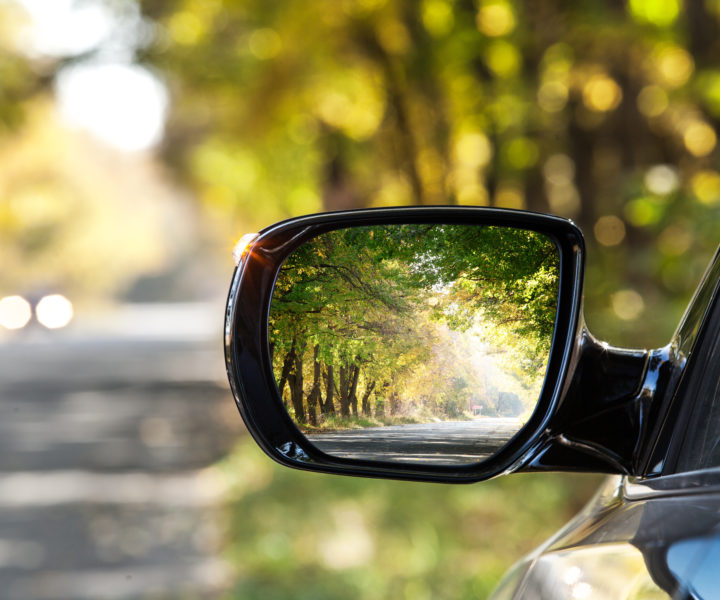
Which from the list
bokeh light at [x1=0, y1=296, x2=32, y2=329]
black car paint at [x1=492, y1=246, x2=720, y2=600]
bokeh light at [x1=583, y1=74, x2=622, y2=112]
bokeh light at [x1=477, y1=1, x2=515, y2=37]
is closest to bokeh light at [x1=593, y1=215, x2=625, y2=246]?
bokeh light at [x1=583, y1=74, x2=622, y2=112]

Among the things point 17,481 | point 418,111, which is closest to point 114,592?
point 17,481

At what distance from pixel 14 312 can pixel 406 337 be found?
47771mm

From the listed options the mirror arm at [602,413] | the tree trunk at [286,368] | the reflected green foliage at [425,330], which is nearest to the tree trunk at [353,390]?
the reflected green foliage at [425,330]

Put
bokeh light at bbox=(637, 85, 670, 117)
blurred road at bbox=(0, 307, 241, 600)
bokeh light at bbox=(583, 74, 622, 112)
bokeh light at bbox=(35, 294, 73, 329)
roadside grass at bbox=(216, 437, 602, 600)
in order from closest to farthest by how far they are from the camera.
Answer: roadside grass at bbox=(216, 437, 602, 600), blurred road at bbox=(0, 307, 241, 600), bokeh light at bbox=(637, 85, 670, 117), bokeh light at bbox=(583, 74, 622, 112), bokeh light at bbox=(35, 294, 73, 329)

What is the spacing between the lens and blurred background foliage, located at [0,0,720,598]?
21.2 feet

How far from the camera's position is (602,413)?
54.9 inches

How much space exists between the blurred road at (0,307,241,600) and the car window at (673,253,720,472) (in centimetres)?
529

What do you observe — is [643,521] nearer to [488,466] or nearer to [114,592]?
[488,466]

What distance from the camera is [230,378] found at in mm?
1481

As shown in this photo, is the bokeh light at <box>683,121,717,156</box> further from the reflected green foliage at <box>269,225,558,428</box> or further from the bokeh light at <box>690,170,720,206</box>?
the reflected green foliage at <box>269,225,558,428</box>

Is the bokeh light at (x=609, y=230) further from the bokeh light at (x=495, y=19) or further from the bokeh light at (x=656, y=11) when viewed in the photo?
the bokeh light at (x=656, y=11)

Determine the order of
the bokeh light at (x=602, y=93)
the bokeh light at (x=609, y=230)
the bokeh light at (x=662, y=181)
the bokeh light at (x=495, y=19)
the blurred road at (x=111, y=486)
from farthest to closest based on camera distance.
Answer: the bokeh light at (x=609, y=230)
the bokeh light at (x=602, y=93)
the bokeh light at (x=495, y=19)
the blurred road at (x=111, y=486)
the bokeh light at (x=662, y=181)

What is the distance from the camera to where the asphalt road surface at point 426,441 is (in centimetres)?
141

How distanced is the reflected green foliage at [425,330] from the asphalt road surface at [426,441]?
19 mm
